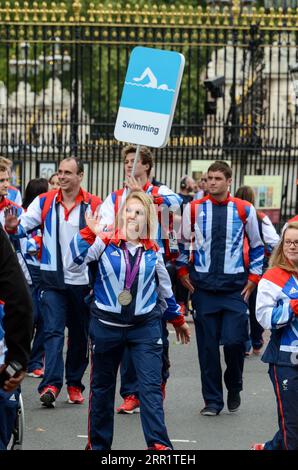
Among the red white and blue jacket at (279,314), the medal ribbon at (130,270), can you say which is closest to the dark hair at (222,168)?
the medal ribbon at (130,270)

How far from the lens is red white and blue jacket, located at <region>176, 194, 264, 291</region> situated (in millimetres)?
9602

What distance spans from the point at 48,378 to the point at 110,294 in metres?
2.18

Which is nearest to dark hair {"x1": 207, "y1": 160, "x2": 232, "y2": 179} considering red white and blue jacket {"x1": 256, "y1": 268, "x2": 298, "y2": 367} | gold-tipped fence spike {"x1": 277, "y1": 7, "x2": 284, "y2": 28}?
red white and blue jacket {"x1": 256, "y1": 268, "x2": 298, "y2": 367}

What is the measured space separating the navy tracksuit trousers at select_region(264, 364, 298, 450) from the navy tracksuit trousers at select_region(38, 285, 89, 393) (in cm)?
277

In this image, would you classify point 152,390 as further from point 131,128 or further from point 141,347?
point 131,128

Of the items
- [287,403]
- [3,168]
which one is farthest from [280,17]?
[287,403]

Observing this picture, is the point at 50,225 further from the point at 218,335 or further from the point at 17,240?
the point at 218,335

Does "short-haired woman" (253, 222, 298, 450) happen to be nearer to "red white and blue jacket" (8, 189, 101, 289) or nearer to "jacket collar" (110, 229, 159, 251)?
"jacket collar" (110, 229, 159, 251)

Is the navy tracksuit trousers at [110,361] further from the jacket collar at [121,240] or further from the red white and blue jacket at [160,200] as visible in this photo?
the red white and blue jacket at [160,200]

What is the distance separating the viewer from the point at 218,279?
9570mm

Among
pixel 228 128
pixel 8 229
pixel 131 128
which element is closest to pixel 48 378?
pixel 8 229

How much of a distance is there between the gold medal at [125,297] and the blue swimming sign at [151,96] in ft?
6.07

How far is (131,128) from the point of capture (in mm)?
9328

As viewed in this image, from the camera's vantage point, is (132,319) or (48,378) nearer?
(132,319)
